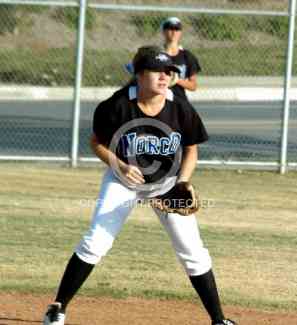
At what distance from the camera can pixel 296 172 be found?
1411 centimetres

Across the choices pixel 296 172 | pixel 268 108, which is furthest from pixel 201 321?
pixel 268 108

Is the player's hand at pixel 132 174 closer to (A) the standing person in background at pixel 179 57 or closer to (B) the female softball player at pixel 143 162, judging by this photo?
(B) the female softball player at pixel 143 162

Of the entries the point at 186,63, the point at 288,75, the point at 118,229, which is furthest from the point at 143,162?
the point at 288,75

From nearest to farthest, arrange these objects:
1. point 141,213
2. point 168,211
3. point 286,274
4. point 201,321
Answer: point 168,211, point 201,321, point 286,274, point 141,213

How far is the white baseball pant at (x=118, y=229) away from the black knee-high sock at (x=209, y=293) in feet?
0.14

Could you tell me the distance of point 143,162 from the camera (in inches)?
258

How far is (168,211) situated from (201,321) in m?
A: 1.00

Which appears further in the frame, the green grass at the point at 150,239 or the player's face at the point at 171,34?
the player's face at the point at 171,34

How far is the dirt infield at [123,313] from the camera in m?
7.08

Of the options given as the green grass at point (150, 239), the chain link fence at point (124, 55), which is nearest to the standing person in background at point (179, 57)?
the green grass at point (150, 239)

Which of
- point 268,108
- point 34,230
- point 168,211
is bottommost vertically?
point 268,108

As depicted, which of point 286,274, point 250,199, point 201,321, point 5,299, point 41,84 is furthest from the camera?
point 41,84

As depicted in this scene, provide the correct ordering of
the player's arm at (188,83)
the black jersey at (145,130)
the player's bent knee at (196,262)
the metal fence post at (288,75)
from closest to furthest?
1. the black jersey at (145,130)
2. the player's bent knee at (196,262)
3. the player's arm at (188,83)
4. the metal fence post at (288,75)

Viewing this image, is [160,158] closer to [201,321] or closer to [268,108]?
[201,321]
